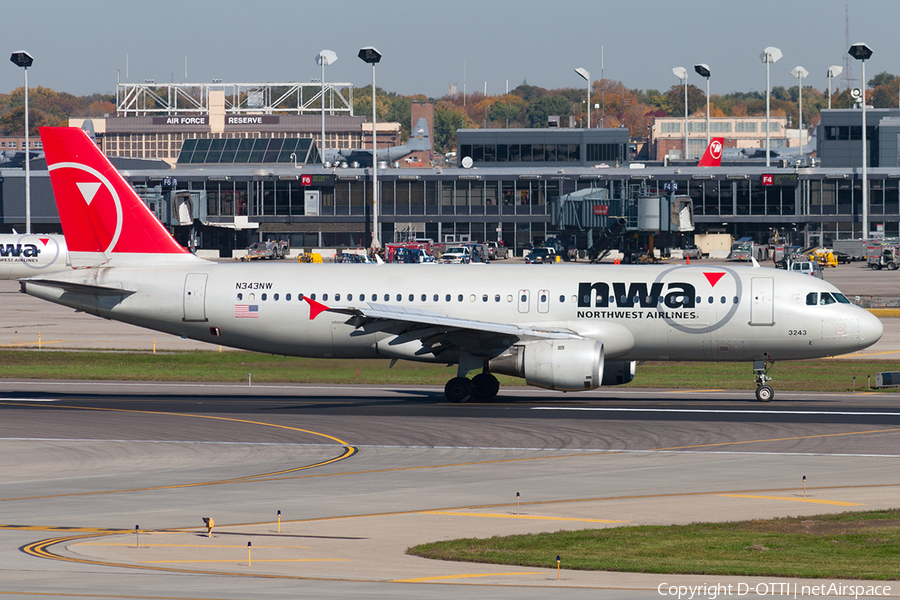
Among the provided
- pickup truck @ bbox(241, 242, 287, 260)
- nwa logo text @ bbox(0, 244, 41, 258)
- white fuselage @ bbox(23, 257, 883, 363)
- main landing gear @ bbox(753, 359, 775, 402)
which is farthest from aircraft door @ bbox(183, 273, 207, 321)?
pickup truck @ bbox(241, 242, 287, 260)

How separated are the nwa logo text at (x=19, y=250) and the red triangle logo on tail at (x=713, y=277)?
5628 centimetres

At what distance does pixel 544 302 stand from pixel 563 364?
3.31 m

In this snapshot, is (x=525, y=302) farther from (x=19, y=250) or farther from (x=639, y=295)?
(x=19, y=250)

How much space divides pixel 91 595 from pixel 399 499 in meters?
8.79

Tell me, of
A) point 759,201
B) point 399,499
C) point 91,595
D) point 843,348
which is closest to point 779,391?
point 843,348

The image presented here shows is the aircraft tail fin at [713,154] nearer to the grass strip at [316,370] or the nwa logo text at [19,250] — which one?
the nwa logo text at [19,250]

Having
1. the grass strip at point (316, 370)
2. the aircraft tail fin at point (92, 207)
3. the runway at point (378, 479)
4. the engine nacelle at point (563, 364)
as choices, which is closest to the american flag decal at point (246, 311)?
the grass strip at point (316, 370)

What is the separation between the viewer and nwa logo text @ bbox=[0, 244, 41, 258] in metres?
78.0

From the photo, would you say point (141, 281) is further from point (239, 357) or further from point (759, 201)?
point (759, 201)

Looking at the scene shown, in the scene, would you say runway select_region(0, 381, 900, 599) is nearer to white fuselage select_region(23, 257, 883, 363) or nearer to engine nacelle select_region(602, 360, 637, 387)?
engine nacelle select_region(602, 360, 637, 387)

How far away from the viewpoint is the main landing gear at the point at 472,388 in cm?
3788

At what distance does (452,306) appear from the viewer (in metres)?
37.9

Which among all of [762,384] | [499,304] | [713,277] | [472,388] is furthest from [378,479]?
[762,384]

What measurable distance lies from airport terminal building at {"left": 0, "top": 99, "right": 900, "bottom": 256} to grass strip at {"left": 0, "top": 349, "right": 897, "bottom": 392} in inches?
3384
